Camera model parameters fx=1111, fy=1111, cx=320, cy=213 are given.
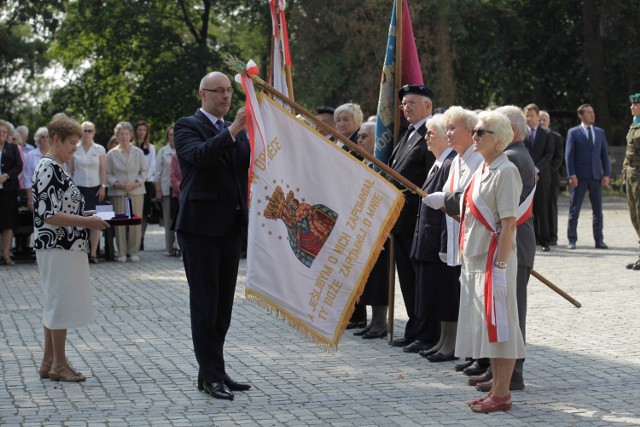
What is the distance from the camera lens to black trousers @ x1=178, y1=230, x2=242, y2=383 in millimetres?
7496

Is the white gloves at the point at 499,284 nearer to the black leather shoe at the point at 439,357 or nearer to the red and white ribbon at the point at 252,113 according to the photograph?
the red and white ribbon at the point at 252,113

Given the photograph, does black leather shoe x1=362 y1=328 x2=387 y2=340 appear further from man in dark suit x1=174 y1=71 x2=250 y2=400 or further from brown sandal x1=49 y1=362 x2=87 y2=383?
brown sandal x1=49 y1=362 x2=87 y2=383

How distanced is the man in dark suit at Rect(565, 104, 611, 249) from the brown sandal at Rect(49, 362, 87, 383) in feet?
37.9

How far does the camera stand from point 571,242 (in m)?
18.1

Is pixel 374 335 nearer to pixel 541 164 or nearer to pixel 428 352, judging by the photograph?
pixel 428 352

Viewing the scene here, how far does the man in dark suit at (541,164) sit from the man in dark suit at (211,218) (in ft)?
34.3

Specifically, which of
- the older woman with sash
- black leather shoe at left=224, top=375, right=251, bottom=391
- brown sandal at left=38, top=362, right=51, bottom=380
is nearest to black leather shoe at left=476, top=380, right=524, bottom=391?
the older woman with sash

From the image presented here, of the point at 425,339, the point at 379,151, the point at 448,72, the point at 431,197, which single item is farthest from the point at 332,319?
the point at 448,72

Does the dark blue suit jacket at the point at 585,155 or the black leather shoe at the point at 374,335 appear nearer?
the black leather shoe at the point at 374,335

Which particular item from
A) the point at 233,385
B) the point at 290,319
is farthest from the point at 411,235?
the point at 233,385

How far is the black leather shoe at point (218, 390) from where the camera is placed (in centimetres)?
743

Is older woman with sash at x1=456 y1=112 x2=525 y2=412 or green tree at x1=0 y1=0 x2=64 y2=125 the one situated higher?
green tree at x1=0 y1=0 x2=64 y2=125

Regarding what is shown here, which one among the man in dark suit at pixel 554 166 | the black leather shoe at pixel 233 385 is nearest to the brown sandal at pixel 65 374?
the black leather shoe at pixel 233 385

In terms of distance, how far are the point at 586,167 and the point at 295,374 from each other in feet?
36.6
